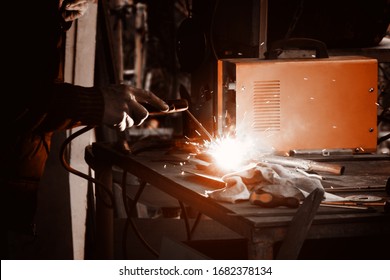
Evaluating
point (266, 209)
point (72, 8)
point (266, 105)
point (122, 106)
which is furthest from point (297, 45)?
point (266, 209)

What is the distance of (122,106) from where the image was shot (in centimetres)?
273

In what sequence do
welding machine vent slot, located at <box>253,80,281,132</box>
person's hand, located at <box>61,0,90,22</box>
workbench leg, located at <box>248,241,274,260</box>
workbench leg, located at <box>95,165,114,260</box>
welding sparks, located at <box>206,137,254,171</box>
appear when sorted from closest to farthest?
workbench leg, located at <box>248,241,274,260</box>, welding sparks, located at <box>206,137,254,171</box>, welding machine vent slot, located at <box>253,80,281,132</box>, person's hand, located at <box>61,0,90,22</box>, workbench leg, located at <box>95,165,114,260</box>

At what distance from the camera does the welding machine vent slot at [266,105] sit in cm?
295

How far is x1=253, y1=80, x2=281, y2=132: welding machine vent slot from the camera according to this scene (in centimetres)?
295

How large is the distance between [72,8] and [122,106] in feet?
2.26

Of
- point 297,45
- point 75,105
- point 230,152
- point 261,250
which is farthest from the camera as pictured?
point 297,45

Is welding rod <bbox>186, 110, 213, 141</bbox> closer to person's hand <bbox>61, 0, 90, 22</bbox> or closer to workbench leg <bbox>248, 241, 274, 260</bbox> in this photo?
person's hand <bbox>61, 0, 90, 22</bbox>

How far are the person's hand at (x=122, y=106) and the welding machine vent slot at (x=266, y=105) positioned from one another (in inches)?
17.6

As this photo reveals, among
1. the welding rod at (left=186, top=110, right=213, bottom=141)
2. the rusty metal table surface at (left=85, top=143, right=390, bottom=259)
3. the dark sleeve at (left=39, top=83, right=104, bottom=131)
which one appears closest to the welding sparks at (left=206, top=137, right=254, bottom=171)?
the welding rod at (left=186, top=110, right=213, bottom=141)

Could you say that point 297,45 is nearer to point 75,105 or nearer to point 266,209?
point 75,105

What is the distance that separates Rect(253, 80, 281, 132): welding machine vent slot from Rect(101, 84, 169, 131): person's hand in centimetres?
45

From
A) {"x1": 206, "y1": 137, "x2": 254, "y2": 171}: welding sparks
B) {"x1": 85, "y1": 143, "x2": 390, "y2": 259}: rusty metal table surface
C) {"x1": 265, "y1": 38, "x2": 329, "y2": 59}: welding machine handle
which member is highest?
{"x1": 265, "y1": 38, "x2": 329, "y2": 59}: welding machine handle

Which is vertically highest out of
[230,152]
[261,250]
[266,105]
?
[266,105]

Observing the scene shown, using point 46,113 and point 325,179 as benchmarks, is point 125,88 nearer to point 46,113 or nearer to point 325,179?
point 46,113
